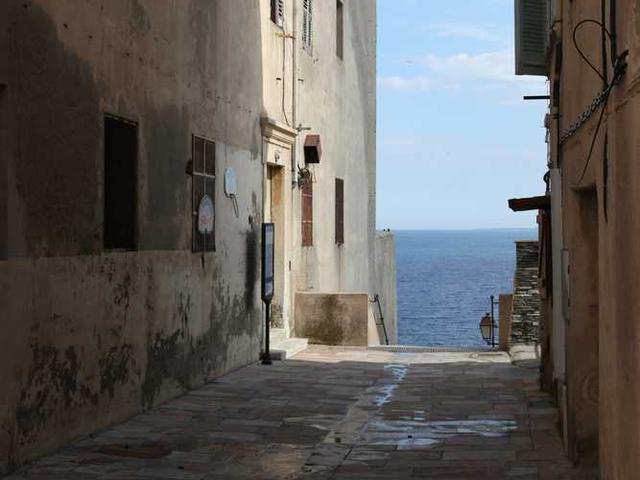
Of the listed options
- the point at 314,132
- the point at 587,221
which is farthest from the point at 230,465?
the point at 314,132

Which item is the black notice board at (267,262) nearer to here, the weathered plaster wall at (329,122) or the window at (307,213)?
the weathered plaster wall at (329,122)

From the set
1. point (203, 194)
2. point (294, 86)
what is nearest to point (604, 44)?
point (203, 194)

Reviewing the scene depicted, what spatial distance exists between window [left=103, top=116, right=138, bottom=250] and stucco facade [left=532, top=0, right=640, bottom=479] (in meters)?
3.70

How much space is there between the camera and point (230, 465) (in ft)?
26.9

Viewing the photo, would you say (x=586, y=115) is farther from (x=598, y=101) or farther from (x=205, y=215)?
(x=205, y=215)

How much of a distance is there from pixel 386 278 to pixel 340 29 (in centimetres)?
1013

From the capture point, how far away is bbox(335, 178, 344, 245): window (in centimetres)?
2127

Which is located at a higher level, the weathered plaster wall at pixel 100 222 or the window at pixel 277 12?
the window at pixel 277 12

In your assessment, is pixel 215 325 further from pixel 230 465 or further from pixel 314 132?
pixel 314 132

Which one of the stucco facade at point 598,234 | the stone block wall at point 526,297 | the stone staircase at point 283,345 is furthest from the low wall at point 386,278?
the stucco facade at point 598,234

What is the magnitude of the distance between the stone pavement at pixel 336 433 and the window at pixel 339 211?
756 centimetres

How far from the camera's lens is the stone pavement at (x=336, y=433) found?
7980 mm

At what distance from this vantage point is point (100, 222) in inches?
369

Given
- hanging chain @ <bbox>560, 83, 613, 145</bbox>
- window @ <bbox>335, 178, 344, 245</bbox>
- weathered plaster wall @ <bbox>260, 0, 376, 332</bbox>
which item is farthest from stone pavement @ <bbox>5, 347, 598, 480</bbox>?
window @ <bbox>335, 178, 344, 245</bbox>
